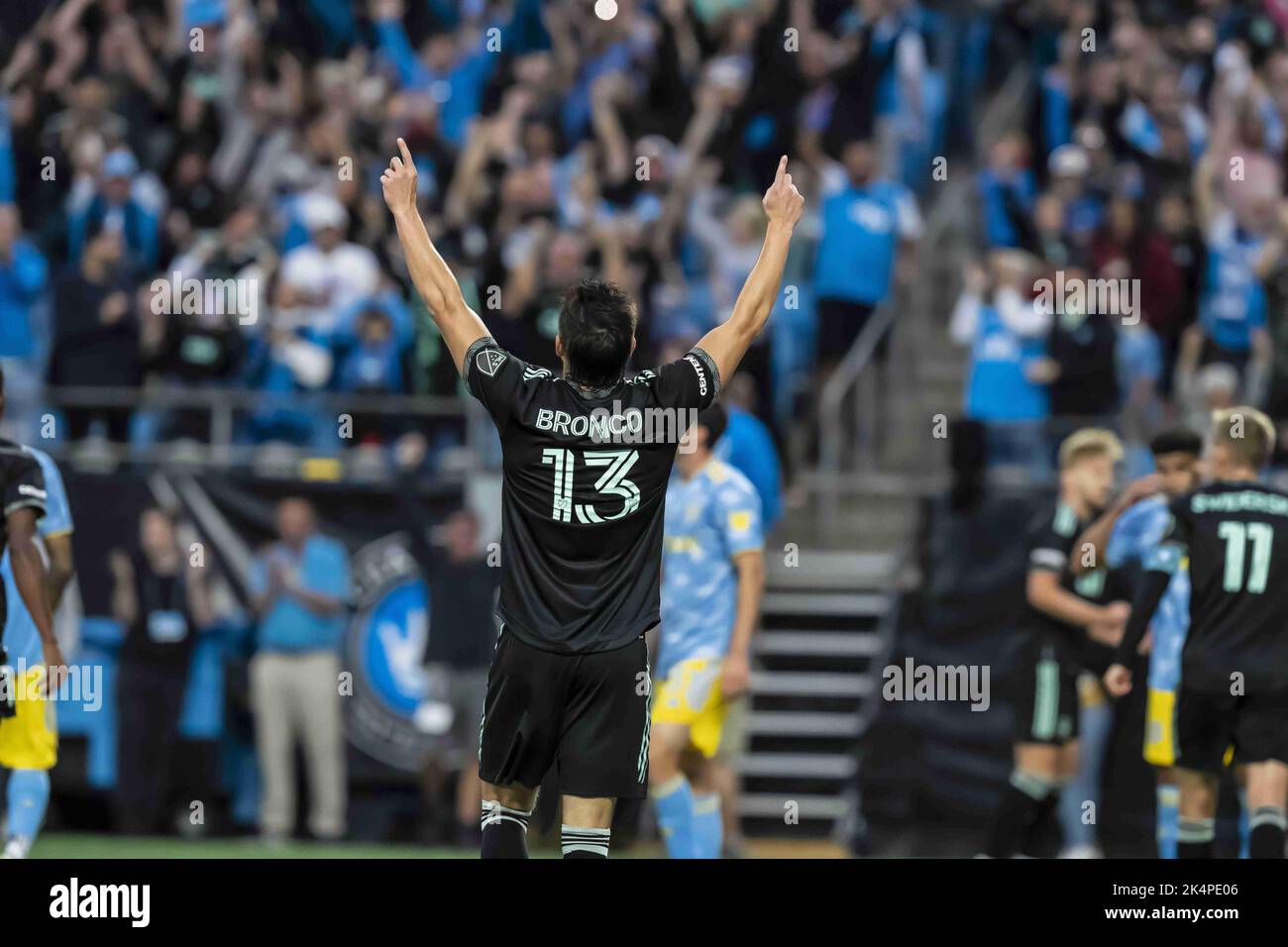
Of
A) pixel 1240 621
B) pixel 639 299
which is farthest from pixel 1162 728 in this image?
pixel 639 299

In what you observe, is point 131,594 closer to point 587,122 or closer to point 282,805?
point 282,805

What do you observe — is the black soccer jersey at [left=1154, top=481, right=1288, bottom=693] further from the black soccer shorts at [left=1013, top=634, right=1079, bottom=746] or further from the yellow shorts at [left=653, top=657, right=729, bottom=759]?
the yellow shorts at [left=653, top=657, right=729, bottom=759]

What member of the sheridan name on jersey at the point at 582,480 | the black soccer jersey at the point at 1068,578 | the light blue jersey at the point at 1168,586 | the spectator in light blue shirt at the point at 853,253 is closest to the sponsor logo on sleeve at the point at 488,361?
the sheridan name on jersey at the point at 582,480

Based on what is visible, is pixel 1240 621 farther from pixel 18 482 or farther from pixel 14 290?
pixel 14 290

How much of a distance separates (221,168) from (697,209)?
399cm

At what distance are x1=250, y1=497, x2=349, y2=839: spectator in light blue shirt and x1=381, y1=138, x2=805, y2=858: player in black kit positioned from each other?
23.9ft

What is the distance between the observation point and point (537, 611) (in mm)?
7496

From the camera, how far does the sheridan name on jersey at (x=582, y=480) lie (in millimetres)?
7438

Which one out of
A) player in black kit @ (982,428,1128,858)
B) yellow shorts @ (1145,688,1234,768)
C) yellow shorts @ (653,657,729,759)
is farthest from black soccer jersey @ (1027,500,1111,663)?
yellow shorts @ (653,657,729,759)

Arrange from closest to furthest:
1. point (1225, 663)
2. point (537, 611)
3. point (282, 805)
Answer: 1. point (537, 611)
2. point (1225, 663)
3. point (282, 805)

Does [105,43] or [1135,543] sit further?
[105,43]

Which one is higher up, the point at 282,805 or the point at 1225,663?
the point at 1225,663
